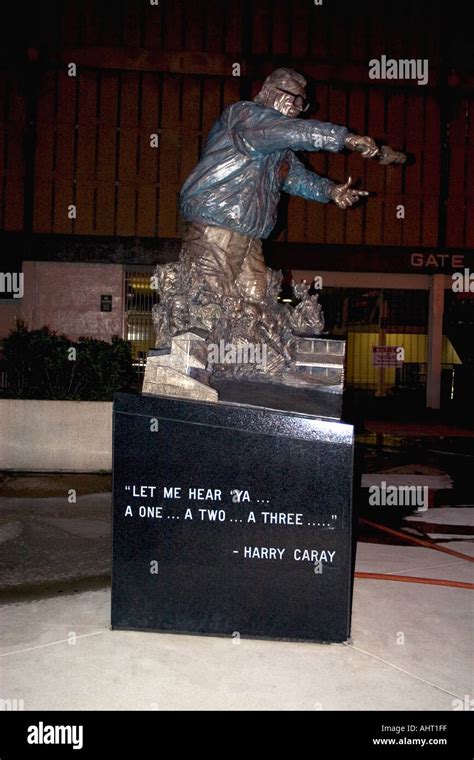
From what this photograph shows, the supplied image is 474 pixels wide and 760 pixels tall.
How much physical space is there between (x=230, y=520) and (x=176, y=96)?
15277 mm

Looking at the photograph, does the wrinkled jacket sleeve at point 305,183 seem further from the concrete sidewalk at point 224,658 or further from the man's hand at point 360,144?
the concrete sidewalk at point 224,658

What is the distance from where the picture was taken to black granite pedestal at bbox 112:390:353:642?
3.87m

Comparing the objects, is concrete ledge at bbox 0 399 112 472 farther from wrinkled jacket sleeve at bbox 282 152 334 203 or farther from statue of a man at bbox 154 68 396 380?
wrinkled jacket sleeve at bbox 282 152 334 203

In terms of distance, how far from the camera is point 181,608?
156 inches

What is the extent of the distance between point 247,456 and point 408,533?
3155 millimetres

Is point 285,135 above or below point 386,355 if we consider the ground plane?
above

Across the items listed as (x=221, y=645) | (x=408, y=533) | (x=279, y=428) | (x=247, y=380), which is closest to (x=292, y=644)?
(x=221, y=645)

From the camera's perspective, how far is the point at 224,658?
12.0 ft

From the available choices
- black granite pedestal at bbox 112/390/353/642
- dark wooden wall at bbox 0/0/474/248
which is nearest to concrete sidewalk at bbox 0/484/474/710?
black granite pedestal at bbox 112/390/353/642

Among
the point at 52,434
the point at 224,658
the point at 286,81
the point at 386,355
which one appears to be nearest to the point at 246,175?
the point at 286,81

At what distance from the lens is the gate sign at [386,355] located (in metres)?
19.4

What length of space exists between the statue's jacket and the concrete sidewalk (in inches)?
104

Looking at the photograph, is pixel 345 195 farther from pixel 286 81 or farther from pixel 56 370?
pixel 56 370

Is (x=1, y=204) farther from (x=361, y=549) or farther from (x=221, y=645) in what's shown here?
(x=221, y=645)
